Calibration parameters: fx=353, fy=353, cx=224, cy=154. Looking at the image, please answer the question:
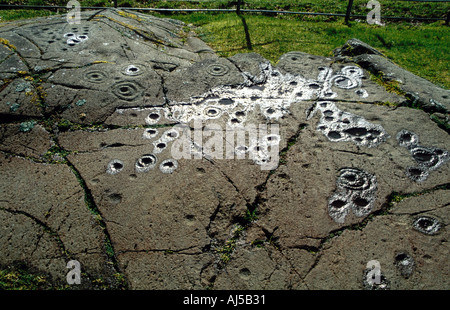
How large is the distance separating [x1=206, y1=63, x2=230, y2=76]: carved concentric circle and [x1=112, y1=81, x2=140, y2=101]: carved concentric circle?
848 millimetres

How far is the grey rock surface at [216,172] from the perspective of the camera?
2.13 metres

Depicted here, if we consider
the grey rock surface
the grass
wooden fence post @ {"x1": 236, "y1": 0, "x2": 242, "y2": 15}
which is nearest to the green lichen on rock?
the grey rock surface

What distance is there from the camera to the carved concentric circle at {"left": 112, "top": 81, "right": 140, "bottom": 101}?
3.34 metres

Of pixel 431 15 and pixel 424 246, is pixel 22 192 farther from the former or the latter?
pixel 431 15

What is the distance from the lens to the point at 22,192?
2.50 m

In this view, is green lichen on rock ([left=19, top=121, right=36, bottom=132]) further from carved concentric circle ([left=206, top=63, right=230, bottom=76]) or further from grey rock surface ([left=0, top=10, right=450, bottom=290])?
carved concentric circle ([left=206, top=63, right=230, bottom=76])

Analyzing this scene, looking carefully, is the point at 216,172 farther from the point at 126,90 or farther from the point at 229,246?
the point at 126,90

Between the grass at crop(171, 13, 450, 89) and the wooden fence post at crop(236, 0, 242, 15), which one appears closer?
the grass at crop(171, 13, 450, 89)

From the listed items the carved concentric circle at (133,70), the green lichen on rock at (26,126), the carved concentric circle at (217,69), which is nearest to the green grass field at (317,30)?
the carved concentric circle at (217,69)

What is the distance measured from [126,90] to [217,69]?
1.05 m

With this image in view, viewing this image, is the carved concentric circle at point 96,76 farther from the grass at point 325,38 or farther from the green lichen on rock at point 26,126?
the grass at point 325,38

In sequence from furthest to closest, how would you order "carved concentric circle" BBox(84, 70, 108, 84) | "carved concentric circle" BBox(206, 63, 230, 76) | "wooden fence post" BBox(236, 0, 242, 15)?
"wooden fence post" BBox(236, 0, 242, 15)
"carved concentric circle" BBox(206, 63, 230, 76)
"carved concentric circle" BBox(84, 70, 108, 84)

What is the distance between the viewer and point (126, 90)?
340 centimetres

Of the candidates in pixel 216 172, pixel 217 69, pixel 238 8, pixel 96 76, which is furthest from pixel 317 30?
pixel 216 172
